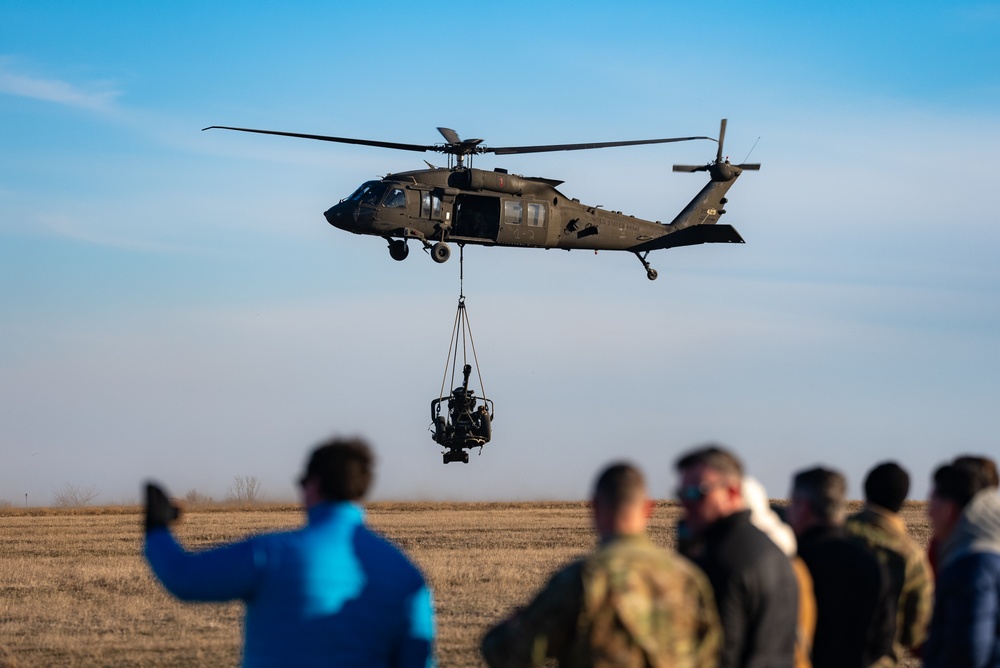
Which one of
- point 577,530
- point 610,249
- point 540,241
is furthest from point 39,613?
point 577,530

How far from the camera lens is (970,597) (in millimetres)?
5621

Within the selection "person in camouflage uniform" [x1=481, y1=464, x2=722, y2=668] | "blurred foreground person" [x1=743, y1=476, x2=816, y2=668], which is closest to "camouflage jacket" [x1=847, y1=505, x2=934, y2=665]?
"blurred foreground person" [x1=743, y1=476, x2=816, y2=668]

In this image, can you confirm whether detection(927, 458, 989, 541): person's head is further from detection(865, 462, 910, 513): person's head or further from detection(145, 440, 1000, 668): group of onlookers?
detection(865, 462, 910, 513): person's head

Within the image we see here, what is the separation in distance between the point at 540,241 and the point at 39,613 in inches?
461

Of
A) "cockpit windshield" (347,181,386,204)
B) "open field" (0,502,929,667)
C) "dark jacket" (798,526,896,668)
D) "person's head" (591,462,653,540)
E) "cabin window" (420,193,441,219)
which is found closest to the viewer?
"person's head" (591,462,653,540)

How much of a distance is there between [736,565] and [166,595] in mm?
13899

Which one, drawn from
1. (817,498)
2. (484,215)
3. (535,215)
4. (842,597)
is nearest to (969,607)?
(842,597)

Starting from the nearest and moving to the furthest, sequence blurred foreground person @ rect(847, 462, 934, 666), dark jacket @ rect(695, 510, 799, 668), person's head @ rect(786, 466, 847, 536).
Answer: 1. dark jacket @ rect(695, 510, 799, 668)
2. person's head @ rect(786, 466, 847, 536)
3. blurred foreground person @ rect(847, 462, 934, 666)

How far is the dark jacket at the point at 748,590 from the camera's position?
480cm

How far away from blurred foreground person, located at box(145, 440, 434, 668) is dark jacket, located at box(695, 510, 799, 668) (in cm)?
111

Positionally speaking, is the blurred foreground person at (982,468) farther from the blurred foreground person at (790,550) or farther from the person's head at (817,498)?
the blurred foreground person at (790,550)

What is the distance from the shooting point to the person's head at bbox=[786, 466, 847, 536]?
600 cm

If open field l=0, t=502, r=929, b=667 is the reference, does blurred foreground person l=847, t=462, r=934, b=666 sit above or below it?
above

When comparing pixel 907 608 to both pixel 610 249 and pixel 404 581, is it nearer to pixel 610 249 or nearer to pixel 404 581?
pixel 404 581
